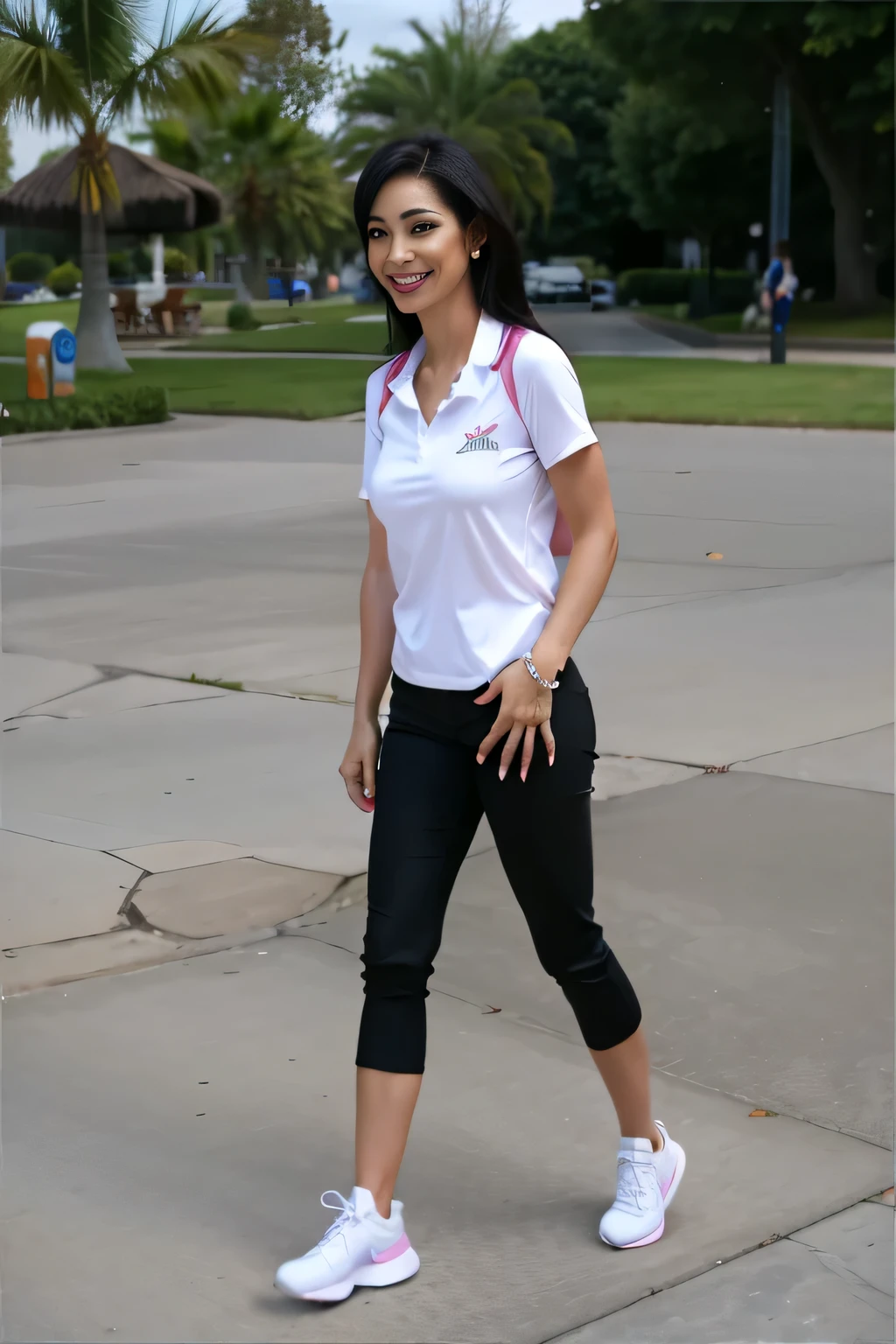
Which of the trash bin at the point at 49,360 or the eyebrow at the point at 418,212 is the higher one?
the eyebrow at the point at 418,212

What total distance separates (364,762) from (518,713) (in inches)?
17.6

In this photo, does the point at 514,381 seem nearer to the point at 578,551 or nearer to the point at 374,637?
the point at 578,551

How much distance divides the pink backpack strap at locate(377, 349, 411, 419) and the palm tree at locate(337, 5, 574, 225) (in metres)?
15.3

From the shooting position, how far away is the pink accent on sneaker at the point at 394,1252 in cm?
288

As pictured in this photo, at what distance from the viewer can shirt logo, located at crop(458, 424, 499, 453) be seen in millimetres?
2816

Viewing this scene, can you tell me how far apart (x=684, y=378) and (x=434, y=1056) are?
87.3 feet

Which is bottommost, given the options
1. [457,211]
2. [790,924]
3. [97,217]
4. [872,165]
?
[790,924]

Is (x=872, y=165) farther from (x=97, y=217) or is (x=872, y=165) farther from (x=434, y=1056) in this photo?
(x=434, y=1056)

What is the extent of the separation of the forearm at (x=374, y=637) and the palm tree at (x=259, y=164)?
16.3m

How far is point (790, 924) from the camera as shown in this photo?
15.2ft

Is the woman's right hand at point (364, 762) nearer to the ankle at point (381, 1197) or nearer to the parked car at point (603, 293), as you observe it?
the ankle at point (381, 1197)

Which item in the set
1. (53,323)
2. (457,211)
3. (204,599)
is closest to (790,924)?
(457,211)

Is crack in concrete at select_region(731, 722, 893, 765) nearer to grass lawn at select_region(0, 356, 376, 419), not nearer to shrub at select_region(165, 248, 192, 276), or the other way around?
grass lawn at select_region(0, 356, 376, 419)

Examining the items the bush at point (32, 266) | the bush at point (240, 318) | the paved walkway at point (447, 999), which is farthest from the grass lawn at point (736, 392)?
the paved walkway at point (447, 999)
